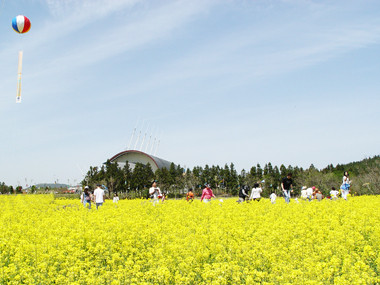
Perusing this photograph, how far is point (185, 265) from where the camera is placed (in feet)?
17.2

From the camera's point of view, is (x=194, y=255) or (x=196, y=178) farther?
(x=196, y=178)

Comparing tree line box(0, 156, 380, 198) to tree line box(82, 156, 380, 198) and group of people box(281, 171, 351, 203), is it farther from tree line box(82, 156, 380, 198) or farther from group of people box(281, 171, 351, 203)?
group of people box(281, 171, 351, 203)

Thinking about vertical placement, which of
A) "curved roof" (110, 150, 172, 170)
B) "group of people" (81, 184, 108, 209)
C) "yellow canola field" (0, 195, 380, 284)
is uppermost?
"curved roof" (110, 150, 172, 170)

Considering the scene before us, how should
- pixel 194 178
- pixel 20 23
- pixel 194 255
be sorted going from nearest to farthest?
1. pixel 194 255
2. pixel 20 23
3. pixel 194 178

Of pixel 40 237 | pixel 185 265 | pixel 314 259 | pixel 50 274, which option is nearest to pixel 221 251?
pixel 185 265

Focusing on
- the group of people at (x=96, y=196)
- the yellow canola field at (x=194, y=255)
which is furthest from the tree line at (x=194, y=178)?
the yellow canola field at (x=194, y=255)

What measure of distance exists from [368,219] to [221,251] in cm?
489

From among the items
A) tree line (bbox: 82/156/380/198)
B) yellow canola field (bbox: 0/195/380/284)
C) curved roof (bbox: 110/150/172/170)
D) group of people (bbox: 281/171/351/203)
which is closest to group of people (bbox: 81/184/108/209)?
yellow canola field (bbox: 0/195/380/284)

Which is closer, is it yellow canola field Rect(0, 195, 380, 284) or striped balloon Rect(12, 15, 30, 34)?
yellow canola field Rect(0, 195, 380, 284)

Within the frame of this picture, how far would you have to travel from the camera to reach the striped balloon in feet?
47.8

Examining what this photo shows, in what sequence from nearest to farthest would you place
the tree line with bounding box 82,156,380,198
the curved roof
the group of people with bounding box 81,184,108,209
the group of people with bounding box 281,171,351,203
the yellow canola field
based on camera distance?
1. the yellow canola field
2. the group of people with bounding box 281,171,351,203
3. the group of people with bounding box 81,184,108,209
4. the tree line with bounding box 82,156,380,198
5. the curved roof

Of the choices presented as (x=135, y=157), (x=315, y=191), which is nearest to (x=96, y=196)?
(x=315, y=191)

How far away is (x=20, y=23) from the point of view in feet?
47.9

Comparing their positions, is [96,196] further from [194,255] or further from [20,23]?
[194,255]
